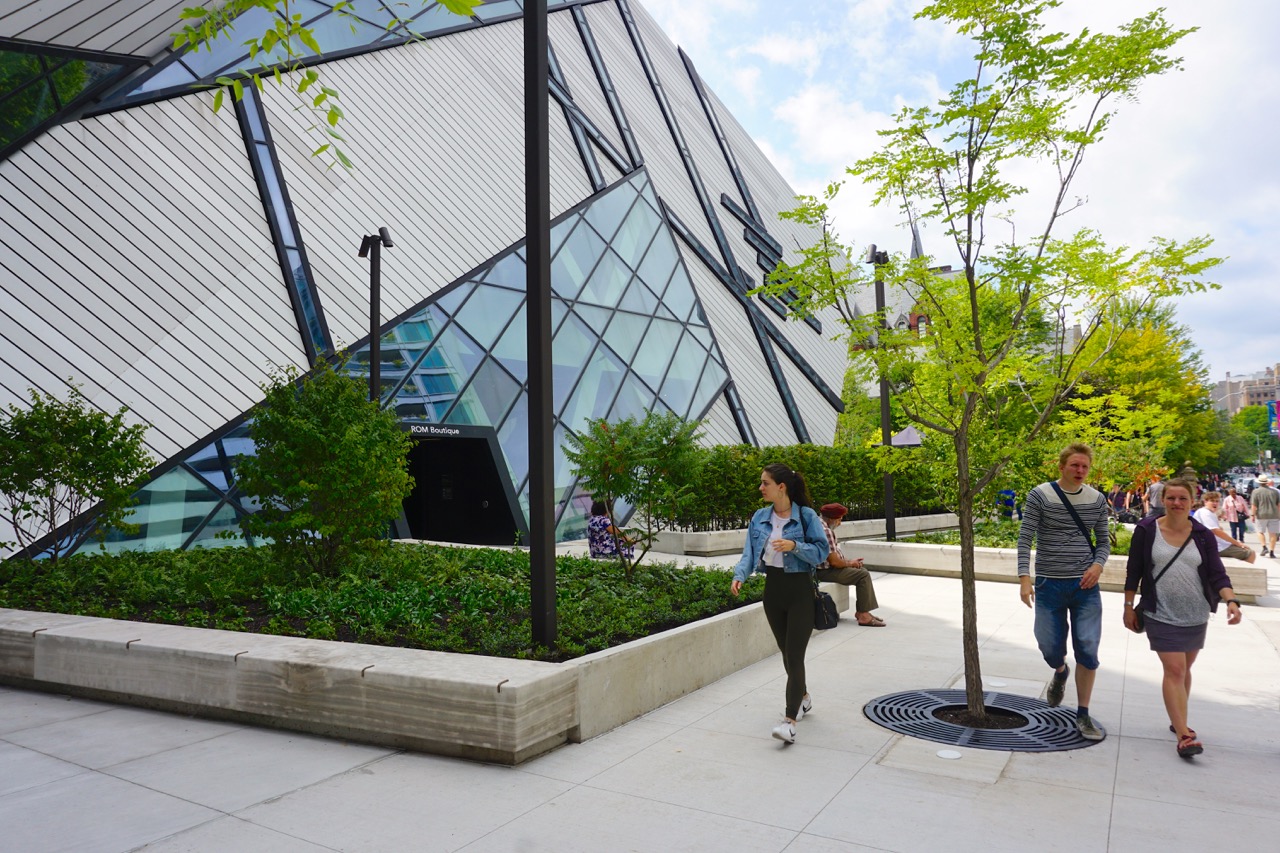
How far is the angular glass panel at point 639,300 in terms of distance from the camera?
2094 centimetres

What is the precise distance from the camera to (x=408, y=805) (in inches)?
175

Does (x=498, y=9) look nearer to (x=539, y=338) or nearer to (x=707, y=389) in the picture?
(x=707, y=389)

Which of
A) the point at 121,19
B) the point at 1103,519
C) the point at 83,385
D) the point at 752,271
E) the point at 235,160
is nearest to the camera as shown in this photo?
the point at 1103,519

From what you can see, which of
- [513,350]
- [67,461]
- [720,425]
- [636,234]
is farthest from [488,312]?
[67,461]

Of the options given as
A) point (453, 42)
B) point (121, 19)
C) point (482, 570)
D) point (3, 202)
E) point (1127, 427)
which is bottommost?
point (482, 570)

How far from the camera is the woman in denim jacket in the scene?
5621mm

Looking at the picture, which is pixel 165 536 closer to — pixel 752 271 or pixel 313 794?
pixel 313 794

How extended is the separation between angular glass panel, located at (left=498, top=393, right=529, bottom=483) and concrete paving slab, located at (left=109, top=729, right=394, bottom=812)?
10.5 metres

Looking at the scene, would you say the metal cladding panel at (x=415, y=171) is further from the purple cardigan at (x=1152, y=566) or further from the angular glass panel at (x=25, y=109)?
the purple cardigan at (x=1152, y=566)

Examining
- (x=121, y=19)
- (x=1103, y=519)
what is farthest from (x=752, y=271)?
(x=1103, y=519)

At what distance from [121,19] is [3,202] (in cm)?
324

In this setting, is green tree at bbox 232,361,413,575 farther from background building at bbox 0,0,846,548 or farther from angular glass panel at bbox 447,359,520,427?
angular glass panel at bbox 447,359,520,427

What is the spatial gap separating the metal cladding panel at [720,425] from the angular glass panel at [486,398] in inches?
221

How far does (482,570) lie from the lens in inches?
387
